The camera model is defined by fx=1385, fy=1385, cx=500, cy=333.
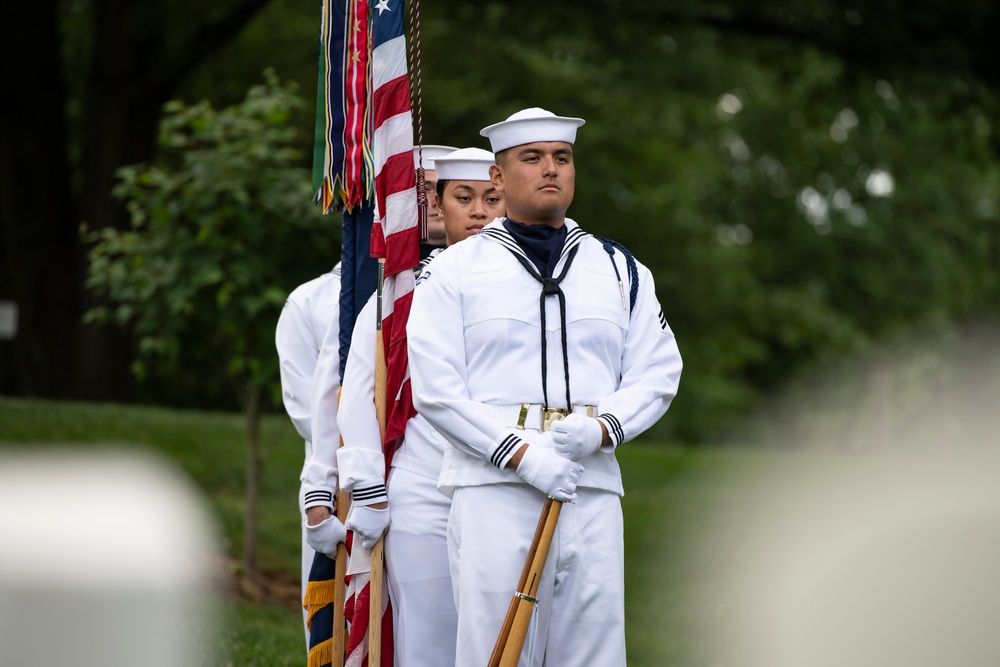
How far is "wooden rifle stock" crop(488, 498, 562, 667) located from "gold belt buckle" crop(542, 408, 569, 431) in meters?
0.23

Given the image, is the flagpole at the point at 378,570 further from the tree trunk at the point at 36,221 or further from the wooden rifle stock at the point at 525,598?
the tree trunk at the point at 36,221

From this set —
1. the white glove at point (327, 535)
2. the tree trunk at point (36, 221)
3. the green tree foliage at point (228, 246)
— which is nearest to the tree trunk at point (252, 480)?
the green tree foliage at point (228, 246)

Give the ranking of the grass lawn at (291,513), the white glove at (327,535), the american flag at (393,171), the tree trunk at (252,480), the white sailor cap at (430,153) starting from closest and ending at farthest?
1. the american flag at (393,171)
2. the white glove at (327,535)
3. the white sailor cap at (430,153)
4. the grass lawn at (291,513)
5. the tree trunk at (252,480)

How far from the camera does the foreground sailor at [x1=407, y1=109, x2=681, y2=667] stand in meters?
3.68

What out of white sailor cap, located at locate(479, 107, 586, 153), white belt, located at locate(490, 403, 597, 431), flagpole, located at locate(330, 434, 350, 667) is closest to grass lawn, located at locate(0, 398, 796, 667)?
flagpole, located at locate(330, 434, 350, 667)

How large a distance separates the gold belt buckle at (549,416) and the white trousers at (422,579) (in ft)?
2.13

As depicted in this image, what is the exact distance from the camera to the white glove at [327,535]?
4672 millimetres

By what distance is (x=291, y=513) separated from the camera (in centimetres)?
1099

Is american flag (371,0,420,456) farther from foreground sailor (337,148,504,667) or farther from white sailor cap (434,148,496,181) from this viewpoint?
foreground sailor (337,148,504,667)

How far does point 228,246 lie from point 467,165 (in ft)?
13.3

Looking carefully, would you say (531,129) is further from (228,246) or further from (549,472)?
(228,246)

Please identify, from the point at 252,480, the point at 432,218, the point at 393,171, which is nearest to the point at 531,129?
the point at 393,171

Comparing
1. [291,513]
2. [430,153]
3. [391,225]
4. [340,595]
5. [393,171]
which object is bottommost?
[291,513]

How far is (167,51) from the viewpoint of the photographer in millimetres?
15422
